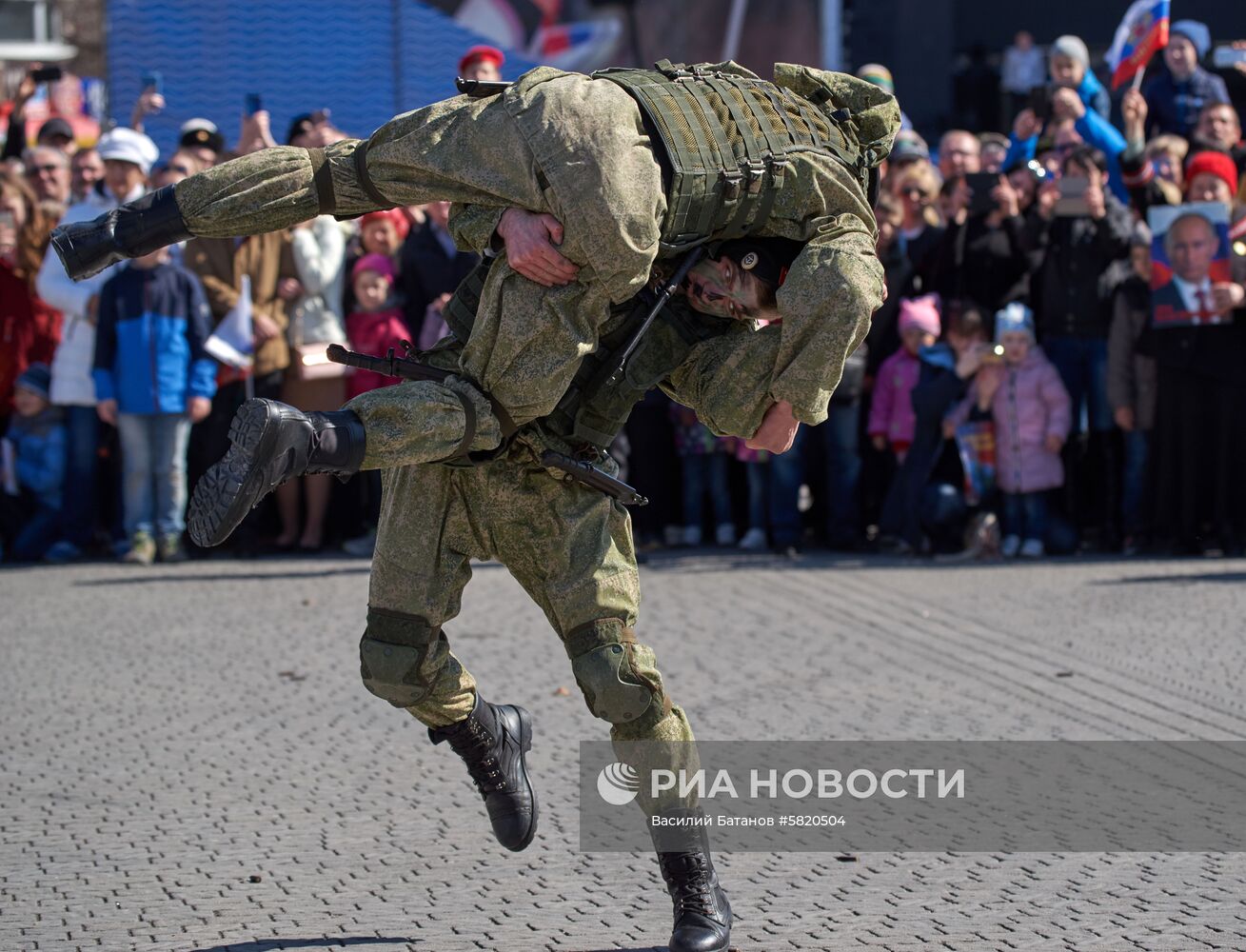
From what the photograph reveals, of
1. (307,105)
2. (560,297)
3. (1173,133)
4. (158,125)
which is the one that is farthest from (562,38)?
(560,297)

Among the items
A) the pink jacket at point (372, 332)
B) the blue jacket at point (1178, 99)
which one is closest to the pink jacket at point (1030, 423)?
the blue jacket at point (1178, 99)

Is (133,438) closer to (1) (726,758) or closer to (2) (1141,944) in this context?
(1) (726,758)

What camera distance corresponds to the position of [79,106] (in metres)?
15.3

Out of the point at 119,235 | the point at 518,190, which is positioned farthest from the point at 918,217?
the point at 119,235

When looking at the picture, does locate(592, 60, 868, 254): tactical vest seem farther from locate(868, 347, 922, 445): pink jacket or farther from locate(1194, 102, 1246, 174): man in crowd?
locate(1194, 102, 1246, 174): man in crowd

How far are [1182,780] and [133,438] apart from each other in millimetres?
6616

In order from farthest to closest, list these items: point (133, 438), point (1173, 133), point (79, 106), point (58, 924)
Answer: point (79, 106) < point (1173, 133) < point (133, 438) < point (58, 924)

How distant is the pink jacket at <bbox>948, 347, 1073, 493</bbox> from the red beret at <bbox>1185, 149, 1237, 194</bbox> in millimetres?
1392

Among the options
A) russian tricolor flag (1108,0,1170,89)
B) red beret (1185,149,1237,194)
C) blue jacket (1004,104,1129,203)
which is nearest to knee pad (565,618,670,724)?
red beret (1185,149,1237,194)

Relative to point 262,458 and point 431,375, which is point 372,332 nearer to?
point 431,375

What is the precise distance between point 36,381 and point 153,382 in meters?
1.00

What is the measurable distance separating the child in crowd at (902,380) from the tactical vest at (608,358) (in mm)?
Result: 6037

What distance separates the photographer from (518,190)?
3.73 meters

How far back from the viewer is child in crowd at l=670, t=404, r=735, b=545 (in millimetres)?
10312
